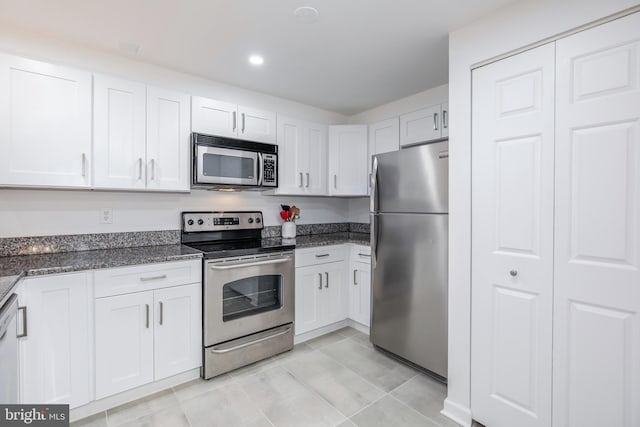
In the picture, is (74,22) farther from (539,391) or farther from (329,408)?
(539,391)

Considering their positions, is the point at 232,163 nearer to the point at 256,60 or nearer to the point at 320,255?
the point at 256,60

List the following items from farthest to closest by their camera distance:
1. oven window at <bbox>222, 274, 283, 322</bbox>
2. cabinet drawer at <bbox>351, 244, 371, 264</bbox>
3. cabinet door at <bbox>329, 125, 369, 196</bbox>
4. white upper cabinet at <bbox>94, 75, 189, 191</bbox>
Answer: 1. cabinet door at <bbox>329, 125, 369, 196</bbox>
2. cabinet drawer at <bbox>351, 244, 371, 264</bbox>
3. oven window at <bbox>222, 274, 283, 322</bbox>
4. white upper cabinet at <bbox>94, 75, 189, 191</bbox>

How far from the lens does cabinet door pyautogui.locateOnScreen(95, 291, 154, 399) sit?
1790mm

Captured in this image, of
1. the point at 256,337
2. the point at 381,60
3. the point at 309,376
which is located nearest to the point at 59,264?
the point at 256,337

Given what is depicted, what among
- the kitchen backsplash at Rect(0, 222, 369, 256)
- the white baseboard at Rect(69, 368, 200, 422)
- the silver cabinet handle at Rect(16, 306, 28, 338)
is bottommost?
the white baseboard at Rect(69, 368, 200, 422)

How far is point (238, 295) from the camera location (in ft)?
7.67

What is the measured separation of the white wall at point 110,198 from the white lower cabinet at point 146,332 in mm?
675

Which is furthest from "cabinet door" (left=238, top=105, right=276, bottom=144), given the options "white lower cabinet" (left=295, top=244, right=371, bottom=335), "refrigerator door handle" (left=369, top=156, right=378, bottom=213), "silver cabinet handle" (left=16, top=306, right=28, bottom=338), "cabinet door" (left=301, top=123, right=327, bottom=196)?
"silver cabinet handle" (left=16, top=306, right=28, bottom=338)

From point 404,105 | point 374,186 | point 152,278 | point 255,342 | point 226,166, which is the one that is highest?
point 404,105

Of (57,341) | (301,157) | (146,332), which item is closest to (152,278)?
(146,332)

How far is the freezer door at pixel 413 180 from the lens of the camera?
2047 mm

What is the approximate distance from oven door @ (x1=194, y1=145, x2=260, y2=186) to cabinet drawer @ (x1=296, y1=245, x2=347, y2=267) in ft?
2.50

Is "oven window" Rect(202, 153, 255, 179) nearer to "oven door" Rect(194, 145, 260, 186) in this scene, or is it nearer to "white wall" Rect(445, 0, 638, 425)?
"oven door" Rect(194, 145, 260, 186)

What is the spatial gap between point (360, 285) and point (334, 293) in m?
0.27
